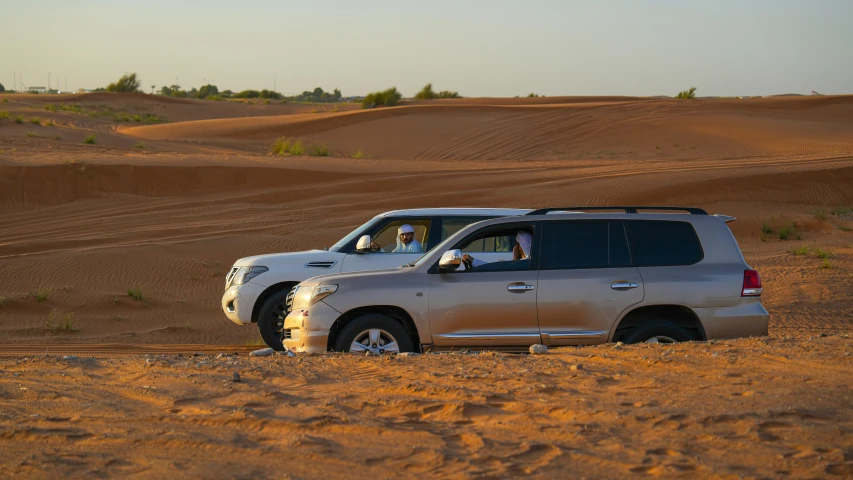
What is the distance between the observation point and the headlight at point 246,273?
1171cm

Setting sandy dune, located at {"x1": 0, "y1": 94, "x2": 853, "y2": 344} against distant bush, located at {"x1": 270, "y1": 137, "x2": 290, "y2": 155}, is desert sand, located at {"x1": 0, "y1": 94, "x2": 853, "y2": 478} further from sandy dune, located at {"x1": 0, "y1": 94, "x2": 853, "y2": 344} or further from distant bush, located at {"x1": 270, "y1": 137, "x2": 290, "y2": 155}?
distant bush, located at {"x1": 270, "y1": 137, "x2": 290, "y2": 155}

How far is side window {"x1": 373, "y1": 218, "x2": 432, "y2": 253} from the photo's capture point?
37.1 ft

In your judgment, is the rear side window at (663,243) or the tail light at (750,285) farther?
the rear side window at (663,243)

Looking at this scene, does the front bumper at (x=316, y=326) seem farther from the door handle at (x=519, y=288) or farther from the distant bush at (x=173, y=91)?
the distant bush at (x=173, y=91)

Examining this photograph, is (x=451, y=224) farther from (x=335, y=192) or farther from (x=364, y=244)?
(x=335, y=192)

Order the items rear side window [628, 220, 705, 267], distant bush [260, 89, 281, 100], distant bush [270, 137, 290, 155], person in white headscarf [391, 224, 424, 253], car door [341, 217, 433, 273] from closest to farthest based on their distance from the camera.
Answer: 1. rear side window [628, 220, 705, 267]
2. car door [341, 217, 433, 273]
3. person in white headscarf [391, 224, 424, 253]
4. distant bush [270, 137, 290, 155]
5. distant bush [260, 89, 281, 100]

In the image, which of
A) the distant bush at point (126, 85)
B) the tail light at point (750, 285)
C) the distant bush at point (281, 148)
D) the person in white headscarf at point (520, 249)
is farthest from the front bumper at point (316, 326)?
the distant bush at point (126, 85)

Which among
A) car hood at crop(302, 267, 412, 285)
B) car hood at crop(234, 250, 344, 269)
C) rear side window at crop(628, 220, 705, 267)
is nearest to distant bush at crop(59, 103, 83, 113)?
car hood at crop(234, 250, 344, 269)

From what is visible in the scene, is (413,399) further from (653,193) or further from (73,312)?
(653,193)

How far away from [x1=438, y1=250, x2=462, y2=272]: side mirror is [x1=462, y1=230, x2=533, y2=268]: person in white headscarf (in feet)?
1.21

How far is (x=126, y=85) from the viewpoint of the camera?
3474 inches

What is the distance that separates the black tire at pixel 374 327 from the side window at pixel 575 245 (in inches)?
57.8

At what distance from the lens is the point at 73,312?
15.7 m

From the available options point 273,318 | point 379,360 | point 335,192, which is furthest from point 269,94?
point 379,360
